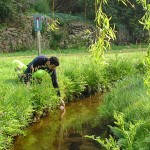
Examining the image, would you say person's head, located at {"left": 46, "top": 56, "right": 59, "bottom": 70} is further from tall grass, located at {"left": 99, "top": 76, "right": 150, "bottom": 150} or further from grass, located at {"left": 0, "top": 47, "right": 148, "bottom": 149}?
tall grass, located at {"left": 99, "top": 76, "right": 150, "bottom": 150}

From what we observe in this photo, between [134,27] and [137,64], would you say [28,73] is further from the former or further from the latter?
[134,27]

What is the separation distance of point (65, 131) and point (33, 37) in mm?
17561

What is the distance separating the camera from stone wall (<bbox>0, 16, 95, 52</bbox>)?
24.8 meters

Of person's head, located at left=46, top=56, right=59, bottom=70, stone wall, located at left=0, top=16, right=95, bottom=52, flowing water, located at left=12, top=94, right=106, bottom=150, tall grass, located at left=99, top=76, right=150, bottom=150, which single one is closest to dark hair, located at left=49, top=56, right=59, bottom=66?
person's head, located at left=46, top=56, right=59, bottom=70

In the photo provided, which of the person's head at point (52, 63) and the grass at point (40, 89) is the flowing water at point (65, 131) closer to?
the grass at point (40, 89)

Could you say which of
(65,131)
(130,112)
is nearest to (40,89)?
(65,131)

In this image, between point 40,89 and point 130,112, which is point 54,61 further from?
point 130,112

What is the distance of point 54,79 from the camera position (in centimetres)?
1002

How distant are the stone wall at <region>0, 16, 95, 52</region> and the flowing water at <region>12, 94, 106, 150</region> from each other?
1306cm

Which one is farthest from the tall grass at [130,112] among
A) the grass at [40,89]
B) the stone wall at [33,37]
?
the stone wall at [33,37]

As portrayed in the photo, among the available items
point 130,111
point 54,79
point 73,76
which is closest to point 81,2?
point 73,76

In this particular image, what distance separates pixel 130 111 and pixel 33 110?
2293mm

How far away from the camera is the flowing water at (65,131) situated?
791 centimetres

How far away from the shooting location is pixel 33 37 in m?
26.0
